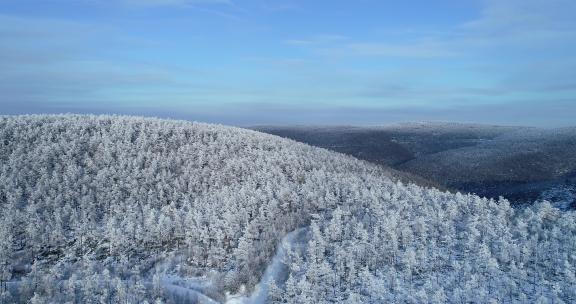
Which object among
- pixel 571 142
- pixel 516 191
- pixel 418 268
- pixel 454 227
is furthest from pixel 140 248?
pixel 571 142

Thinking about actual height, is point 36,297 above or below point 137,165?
below

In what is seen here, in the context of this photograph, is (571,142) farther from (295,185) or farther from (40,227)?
(40,227)

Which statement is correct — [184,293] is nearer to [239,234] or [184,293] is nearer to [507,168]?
[239,234]

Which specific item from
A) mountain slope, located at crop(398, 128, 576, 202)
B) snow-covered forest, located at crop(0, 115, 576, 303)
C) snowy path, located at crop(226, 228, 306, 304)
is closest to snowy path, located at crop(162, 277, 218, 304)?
snow-covered forest, located at crop(0, 115, 576, 303)

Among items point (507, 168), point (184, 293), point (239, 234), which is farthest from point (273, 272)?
point (507, 168)

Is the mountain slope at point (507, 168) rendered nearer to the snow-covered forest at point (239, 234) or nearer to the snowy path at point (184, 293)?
the snow-covered forest at point (239, 234)

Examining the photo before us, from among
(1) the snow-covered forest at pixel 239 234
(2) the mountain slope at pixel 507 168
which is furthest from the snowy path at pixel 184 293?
(2) the mountain slope at pixel 507 168
